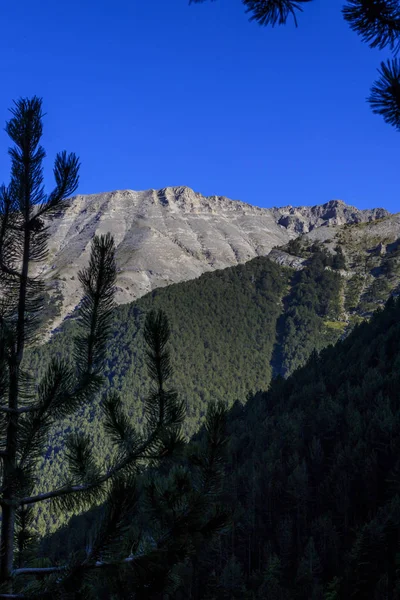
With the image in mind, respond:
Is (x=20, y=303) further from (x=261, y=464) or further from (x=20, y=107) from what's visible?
(x=261, y=464)

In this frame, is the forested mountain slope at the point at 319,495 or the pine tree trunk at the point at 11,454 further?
the forested mountain slope at the point at 319,495

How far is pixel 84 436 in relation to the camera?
5918mm

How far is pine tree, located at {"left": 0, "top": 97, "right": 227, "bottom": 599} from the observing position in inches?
189

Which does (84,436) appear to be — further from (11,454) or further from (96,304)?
(96,304)

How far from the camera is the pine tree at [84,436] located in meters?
4.79

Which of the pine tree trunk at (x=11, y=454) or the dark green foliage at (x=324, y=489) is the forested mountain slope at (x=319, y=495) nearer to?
the dark green foliage at (x=324, y=489)

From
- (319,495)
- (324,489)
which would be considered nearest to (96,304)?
(324,489)

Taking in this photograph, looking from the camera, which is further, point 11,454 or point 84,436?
point 84,436

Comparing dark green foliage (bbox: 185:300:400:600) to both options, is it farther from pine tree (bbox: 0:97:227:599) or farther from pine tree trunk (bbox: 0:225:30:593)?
pine tree trunk (bbox: 0:225:30:593)

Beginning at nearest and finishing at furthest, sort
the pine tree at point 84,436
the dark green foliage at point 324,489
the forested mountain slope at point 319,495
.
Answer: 1. the pine tree at point 84,436
2. the dark green foliage at point 324,489
3. the forested mountain slope at point 319,495

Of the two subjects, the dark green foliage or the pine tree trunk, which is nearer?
the pine tree trunk

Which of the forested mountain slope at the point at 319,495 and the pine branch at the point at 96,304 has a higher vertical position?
the pine branch at the point at 96,304

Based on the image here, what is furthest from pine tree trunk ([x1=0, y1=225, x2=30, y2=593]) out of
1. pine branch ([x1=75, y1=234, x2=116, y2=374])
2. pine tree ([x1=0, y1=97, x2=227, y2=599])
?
pine branch ([x1=75, y1=234, x2=116, y2=374])

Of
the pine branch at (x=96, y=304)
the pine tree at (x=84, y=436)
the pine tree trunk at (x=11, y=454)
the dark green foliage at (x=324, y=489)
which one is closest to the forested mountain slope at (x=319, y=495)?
the dark green foliage at (x=324, y=489)
